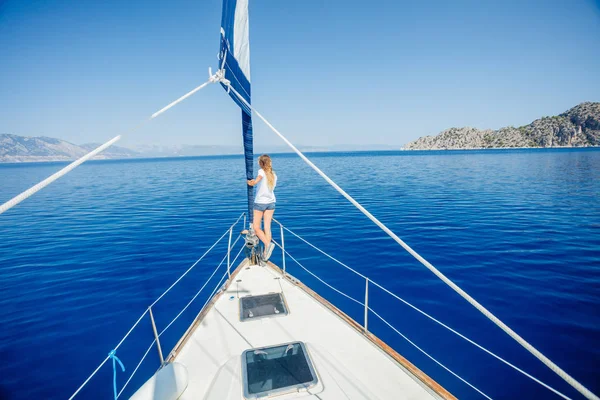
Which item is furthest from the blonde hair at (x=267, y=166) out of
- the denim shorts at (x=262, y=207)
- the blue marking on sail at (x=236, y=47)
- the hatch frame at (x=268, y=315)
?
the hatch frame at (x=268, y=315)

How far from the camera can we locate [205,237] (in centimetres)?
Answer: 1348

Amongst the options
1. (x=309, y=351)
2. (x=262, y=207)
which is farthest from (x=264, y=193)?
(x=309, y=351)

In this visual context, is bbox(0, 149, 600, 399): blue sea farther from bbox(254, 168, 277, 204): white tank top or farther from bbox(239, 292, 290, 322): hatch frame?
bbox(254, 168, 277, 204): white tank top

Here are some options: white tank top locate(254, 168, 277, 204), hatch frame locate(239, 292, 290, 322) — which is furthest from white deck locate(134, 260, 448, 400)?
white tank top locate(254, 168, 277, 204)

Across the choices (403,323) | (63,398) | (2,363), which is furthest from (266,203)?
(2,363)

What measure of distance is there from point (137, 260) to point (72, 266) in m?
2.37

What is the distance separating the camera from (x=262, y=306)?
16.7 feet

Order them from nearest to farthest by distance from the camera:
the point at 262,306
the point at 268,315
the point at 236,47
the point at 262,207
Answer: the point at 268,315, the point at 262,306, the point at 236,47, the point at 262,207

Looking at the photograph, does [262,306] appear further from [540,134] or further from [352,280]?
[540,134]

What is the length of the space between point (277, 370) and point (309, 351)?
55cm

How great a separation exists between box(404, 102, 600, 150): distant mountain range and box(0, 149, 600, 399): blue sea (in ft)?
574

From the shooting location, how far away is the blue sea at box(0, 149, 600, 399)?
19.5ft

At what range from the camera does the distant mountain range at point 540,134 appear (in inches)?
5428

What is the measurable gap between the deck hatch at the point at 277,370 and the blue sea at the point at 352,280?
149 inches
